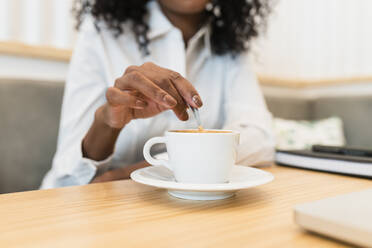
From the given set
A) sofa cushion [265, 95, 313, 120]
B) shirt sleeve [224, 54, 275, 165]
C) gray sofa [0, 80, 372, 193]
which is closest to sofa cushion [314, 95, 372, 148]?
sofa cushion [265, 95, 313, 120]

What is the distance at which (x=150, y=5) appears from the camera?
1.08 meters

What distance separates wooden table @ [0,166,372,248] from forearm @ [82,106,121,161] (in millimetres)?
229

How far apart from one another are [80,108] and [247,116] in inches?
18.3

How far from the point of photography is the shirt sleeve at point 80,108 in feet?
2.32

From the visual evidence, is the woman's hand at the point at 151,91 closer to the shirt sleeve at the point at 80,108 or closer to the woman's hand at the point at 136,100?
the woman's hand at the point at 136,100

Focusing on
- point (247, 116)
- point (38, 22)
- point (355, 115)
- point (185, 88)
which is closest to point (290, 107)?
point (355, 115)

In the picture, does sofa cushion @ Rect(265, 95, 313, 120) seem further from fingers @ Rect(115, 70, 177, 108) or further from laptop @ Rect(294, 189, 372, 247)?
laptop @ Rect(294, 189, 372, 247)

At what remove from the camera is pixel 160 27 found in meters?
1.02

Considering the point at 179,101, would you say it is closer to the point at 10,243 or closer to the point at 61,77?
the point at 10,243

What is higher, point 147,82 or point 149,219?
point 147,82

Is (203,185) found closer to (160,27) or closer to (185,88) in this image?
(185,88)

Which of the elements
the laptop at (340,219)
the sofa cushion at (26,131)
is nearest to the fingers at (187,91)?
the laptop at (340,219)

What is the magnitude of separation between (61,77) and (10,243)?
1.02m

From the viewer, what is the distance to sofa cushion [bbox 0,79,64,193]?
97 centimetres
